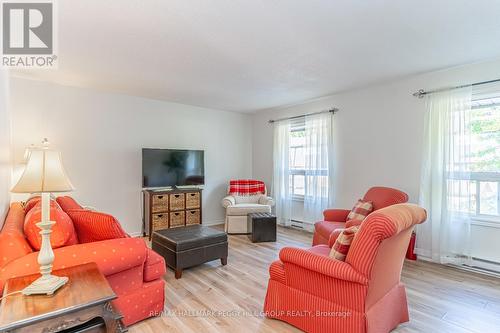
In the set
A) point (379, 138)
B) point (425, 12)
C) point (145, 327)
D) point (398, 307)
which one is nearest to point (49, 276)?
point (145, 327)

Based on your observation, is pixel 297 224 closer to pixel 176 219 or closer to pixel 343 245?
pixel 176 219

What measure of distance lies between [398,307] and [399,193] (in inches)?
65.6

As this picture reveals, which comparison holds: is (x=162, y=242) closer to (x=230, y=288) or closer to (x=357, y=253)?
(x=230, y=288)

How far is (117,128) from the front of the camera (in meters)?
4.41

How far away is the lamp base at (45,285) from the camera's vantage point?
1.33 meters

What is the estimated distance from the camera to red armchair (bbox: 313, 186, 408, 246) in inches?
129

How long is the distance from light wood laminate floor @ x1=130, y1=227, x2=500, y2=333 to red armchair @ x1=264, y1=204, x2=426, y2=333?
213mm

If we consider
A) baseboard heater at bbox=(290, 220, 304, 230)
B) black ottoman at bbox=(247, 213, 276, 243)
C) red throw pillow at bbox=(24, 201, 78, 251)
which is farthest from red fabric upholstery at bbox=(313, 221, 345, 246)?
red throw pillow at bbox=(24, 201, 78, 251)

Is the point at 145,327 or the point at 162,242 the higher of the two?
the point at 162,242

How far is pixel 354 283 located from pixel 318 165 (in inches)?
125

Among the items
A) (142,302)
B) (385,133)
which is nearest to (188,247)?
(142,302)

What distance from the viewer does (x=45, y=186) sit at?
1.42 meters

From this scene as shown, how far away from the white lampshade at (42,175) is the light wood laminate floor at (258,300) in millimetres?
1285

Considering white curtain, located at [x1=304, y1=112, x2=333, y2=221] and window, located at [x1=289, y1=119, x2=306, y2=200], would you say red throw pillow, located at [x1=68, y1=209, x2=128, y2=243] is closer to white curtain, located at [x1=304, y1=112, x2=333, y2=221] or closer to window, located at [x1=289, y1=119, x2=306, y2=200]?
white curtain, located at [x1=304, y1=112, x2=333, y2=221]
